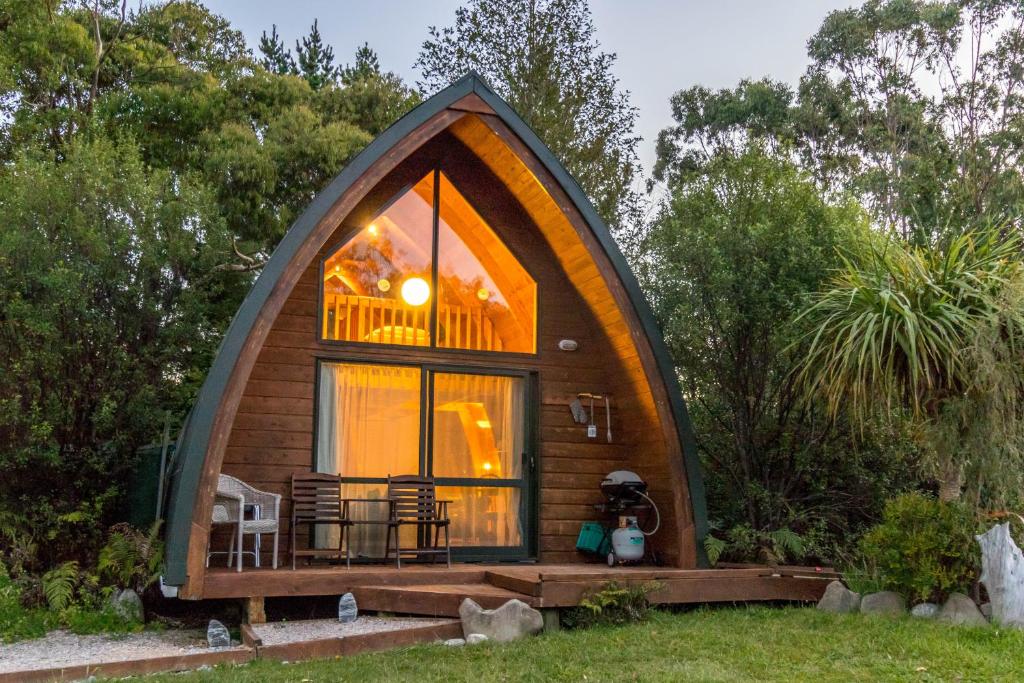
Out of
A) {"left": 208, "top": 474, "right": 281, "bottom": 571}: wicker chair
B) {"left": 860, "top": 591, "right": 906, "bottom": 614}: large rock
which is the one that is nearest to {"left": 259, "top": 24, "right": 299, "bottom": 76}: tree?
{"left": 208, "top": 474, "right": 281, "bottom": 571}: wicker chair

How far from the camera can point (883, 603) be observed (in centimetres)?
592

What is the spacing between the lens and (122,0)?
15.0 meters

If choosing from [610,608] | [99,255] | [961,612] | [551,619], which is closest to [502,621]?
[551,619]

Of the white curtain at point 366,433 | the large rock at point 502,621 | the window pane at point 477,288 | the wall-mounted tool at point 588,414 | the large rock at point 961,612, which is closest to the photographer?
the large rock at point 961,612

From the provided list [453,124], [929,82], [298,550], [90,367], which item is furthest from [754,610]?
[929,82]

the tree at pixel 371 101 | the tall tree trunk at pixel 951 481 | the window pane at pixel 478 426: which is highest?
the tree at pixel 371 101

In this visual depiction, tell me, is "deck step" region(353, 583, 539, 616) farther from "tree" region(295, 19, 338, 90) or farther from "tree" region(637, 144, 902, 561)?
"tree" region(295, 19, 338, 90)

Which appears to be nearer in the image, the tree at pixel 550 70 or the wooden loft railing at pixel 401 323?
the wooden loft railing at pixel 401 323

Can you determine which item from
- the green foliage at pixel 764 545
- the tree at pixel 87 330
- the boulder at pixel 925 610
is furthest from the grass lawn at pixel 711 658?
the tree at pixel 87 330

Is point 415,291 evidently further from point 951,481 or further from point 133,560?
point 951,481

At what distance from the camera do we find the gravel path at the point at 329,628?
562 cm

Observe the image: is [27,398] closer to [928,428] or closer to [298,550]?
[298,550]

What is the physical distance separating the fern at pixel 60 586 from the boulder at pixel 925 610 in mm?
5725

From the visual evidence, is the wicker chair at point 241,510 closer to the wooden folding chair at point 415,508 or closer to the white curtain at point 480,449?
the wooden folding chair at point 415,508
